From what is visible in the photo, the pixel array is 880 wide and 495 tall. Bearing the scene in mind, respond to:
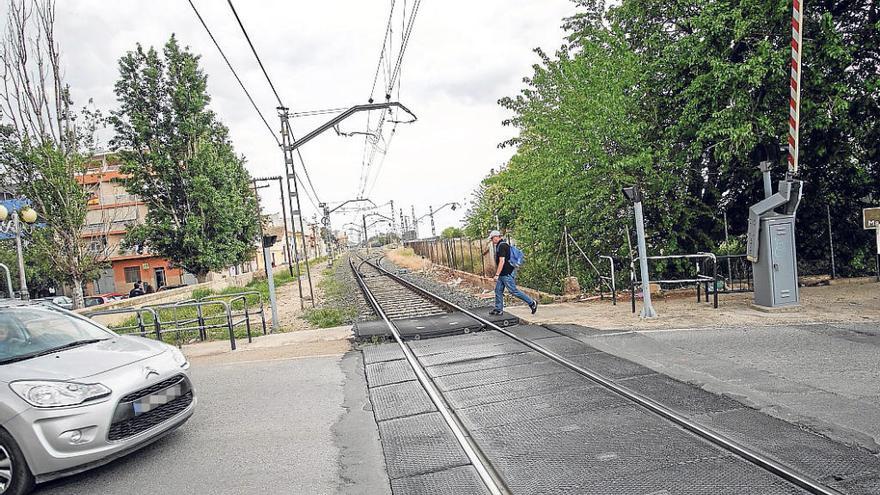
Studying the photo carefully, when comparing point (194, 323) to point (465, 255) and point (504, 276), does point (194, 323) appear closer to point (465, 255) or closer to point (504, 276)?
point (504, 276)

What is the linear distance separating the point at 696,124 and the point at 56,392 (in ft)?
44.5

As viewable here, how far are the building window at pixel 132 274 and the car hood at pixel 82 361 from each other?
5108 centimetres

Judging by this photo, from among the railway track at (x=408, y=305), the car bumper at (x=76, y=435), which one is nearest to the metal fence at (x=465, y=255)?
the railway track at (x=408, y=305)

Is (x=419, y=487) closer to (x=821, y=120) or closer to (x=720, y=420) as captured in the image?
(x=720, y=420)

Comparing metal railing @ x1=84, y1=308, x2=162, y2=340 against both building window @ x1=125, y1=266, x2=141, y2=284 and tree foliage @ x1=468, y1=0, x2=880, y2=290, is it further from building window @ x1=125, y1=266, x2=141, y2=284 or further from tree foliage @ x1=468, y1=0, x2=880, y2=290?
building window @ x1=125, y1=266, x2=141, y2=284

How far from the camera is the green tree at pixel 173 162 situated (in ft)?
92.6

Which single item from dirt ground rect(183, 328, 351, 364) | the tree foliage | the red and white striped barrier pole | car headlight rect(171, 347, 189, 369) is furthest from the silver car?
the tree foliage

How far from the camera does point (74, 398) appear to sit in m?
4.48

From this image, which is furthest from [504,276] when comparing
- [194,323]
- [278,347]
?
[194,323]

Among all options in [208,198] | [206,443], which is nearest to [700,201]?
[206,443]

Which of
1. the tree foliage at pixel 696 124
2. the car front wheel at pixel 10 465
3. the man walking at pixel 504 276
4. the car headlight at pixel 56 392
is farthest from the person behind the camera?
the tree foliage at pixel 696 124

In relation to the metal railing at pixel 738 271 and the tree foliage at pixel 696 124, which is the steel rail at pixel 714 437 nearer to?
the tree foliage at pixel 696 124

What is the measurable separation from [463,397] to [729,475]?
294 centimetres

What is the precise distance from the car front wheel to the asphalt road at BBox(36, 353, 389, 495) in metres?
0.31
